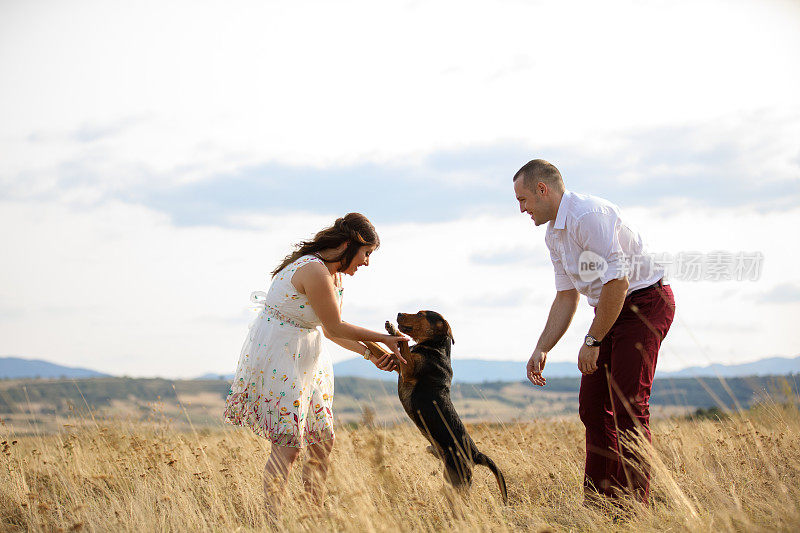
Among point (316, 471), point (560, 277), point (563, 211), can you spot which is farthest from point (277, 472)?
point (563, 211)

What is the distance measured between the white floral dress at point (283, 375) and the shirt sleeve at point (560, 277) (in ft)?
6.08

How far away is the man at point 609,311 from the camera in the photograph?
4457 mm

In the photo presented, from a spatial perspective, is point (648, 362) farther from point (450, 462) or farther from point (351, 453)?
point (351, 453)

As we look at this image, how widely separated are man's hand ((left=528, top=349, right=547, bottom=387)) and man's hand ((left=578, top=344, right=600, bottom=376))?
429 mm

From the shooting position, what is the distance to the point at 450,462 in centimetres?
475

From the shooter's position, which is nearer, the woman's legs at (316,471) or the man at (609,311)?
the man at (609,311)

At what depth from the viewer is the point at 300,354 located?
4742 millimetres

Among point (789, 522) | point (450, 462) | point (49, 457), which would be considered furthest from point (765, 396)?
point (49, 457)

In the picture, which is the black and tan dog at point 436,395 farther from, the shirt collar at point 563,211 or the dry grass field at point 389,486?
the shirt collar at point 563,211

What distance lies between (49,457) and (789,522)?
6768mm

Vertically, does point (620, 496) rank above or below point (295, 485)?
above

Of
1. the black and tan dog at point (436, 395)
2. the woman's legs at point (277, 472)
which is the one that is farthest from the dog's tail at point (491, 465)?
the woman's legs at point (277, 472)

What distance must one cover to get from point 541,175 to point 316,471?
105 inches

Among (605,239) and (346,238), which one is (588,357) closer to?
(605,239)
